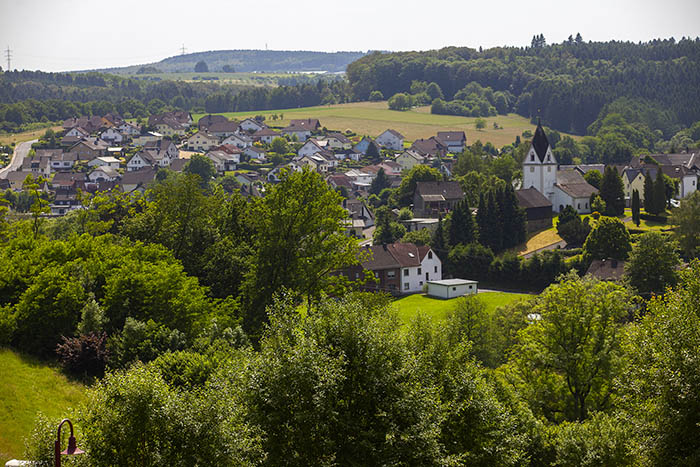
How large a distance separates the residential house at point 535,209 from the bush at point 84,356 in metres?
55.2

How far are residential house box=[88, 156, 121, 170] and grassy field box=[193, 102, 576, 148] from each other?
47609 mm

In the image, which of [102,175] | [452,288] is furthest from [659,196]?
[102,175]

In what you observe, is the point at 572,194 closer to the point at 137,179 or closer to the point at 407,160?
the point at 407,160

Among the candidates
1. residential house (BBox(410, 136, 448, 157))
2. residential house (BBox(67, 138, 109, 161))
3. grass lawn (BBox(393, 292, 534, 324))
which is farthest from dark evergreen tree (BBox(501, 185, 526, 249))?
residential house (BBox(67, 138, 109, 161))

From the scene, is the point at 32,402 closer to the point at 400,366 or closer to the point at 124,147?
the point at 400,366

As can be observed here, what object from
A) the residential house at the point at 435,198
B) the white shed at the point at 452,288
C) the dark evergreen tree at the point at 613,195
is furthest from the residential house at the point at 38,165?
the dark evergreen tree at the point at 613,195

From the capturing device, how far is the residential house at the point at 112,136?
157 m

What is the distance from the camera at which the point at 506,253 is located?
72.0 metres

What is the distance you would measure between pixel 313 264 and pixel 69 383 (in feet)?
39.1

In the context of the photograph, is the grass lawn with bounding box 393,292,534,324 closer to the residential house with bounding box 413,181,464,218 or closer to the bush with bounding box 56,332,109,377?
the residential house with bounding box 413,181,464,218

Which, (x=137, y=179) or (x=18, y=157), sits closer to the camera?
(x=137, y=179)

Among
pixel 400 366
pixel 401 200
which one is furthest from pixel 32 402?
pixel 401 200

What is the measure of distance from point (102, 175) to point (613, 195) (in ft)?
260

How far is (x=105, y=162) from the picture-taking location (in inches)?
5320
